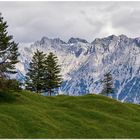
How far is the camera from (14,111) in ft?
210

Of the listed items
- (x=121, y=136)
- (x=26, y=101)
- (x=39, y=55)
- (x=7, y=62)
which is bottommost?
(x=121, y=136)

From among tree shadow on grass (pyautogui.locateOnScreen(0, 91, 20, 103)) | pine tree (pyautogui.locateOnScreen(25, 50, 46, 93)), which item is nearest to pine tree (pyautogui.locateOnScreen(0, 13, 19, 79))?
tree shadow on grass (pyautogui.locateOnScreen(0, 91, 20, 103))

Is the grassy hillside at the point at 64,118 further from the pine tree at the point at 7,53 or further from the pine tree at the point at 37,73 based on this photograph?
the pine tree at the point at 37,73

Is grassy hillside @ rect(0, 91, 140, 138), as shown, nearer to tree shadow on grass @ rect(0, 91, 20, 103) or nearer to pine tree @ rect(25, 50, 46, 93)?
tree shadow on grass @ rect(0, 91, 20, 103)

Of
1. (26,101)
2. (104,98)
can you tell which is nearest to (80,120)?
(26,101)

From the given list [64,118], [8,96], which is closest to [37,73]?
[8,96]

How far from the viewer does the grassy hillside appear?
59188mm

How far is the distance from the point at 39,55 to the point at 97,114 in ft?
147

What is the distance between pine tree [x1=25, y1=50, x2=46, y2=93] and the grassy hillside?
97.2ft

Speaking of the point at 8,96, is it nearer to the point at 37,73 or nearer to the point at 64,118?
the point at 64,118

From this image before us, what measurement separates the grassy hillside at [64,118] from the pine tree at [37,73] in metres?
29.6

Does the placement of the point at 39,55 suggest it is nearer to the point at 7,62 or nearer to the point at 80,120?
the point at 7,62

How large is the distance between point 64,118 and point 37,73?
46.9 meters

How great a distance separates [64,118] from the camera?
217 feet
